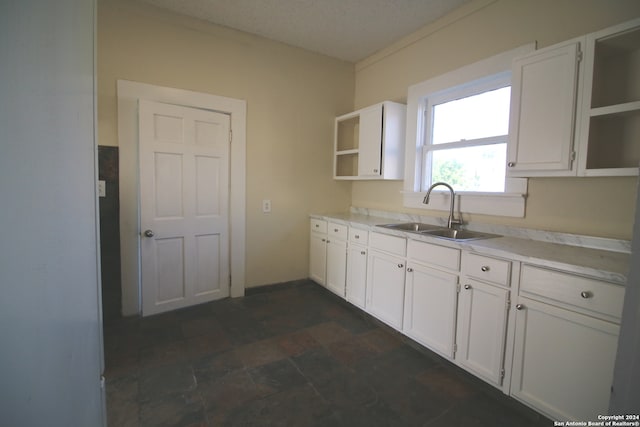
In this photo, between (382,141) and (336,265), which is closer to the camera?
(382,141)

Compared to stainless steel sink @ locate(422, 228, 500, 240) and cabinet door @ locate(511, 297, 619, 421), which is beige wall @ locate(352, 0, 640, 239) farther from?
cabinet door @ locate(511, 297, 619, 421)

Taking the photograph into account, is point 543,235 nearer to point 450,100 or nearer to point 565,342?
point 565,342

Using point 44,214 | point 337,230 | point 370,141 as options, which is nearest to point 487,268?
point 337,230

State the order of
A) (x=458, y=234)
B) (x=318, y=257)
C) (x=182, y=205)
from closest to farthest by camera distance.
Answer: (x=458, y=234) < (x=182, y=205) < (x=318, y=257)

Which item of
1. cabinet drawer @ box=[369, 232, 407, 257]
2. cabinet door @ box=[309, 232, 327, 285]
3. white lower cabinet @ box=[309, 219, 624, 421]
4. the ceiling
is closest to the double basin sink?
cabinet drawer @ box=[369, 232, 407, 257]

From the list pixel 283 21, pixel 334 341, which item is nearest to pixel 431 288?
pixel 334 341

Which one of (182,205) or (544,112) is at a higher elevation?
(544,112)

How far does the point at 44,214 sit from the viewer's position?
44 centimetres

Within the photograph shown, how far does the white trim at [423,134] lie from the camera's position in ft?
6.92

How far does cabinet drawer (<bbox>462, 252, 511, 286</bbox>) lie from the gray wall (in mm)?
1843

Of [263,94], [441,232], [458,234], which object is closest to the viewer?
[458,234]

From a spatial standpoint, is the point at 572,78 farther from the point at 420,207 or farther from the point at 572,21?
the point at 420,207

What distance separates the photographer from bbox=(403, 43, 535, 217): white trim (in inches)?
83.0

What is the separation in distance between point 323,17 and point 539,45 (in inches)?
69.8
